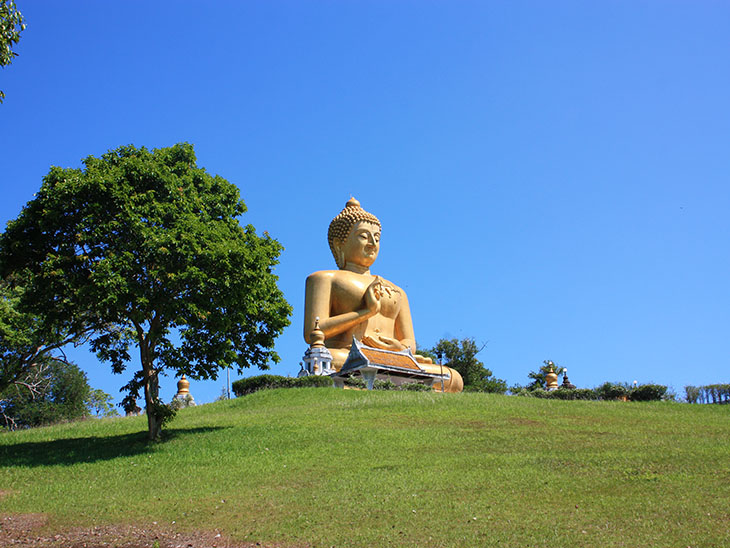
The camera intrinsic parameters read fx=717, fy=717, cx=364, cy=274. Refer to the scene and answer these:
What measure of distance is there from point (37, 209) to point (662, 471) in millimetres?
15356

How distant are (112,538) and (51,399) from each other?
36481mm

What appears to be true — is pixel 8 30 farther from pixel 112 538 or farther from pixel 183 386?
pixel 183 386

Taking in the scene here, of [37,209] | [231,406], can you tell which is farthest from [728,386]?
[37,209]

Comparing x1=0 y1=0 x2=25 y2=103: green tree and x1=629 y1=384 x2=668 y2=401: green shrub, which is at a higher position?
x1=0 y1=0 x2=25 y2=103: green tree

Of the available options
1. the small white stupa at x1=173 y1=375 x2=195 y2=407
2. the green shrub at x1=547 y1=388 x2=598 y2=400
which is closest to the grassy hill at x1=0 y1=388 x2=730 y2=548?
the green shrub at x1=547 y1=388 x2=598 y2=400

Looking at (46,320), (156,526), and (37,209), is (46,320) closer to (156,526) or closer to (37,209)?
(37,209)

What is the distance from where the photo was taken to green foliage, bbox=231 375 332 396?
26625mm

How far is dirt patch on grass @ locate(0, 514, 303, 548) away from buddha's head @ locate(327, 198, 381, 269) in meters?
24.1

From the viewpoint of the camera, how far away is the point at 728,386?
27.3 meters

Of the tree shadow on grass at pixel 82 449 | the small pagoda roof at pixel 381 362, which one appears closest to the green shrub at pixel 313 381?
the small pagoda roof at pixel 381 362

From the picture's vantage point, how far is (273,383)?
1078 inches

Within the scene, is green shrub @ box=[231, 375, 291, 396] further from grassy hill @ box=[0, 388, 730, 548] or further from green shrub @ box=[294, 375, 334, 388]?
grassy hill @ box=[0, 388, 730, 548]

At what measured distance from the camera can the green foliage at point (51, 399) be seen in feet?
133

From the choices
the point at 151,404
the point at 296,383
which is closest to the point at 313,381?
the point at 296,383
